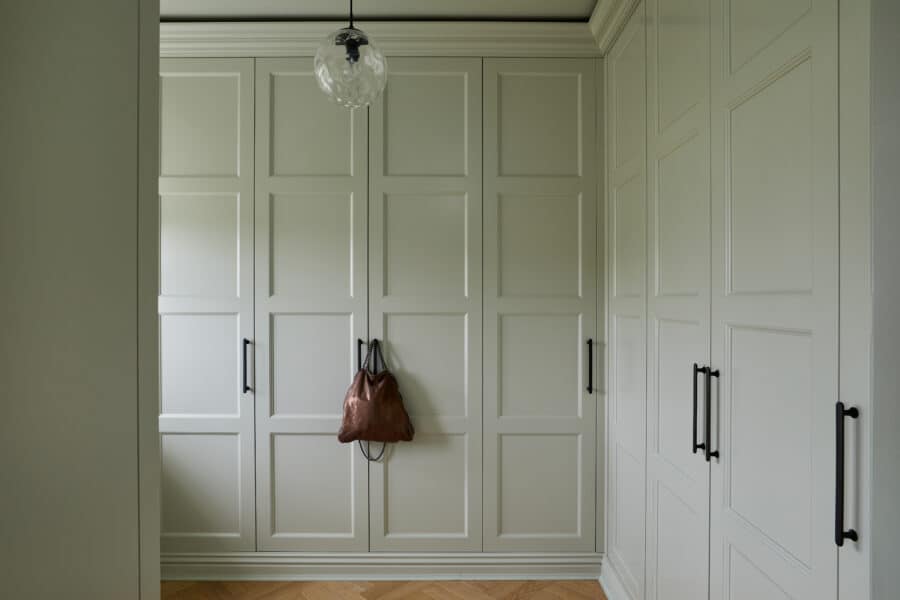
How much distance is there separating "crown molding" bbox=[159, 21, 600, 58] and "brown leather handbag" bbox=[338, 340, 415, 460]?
5.39 feet

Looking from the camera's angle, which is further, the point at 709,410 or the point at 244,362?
the point at 244,362

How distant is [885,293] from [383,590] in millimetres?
2378

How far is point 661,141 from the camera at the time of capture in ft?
6.04

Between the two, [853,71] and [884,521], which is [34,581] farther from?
[853,71]

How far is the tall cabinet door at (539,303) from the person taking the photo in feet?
8.39

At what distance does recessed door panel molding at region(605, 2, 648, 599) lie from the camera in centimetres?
205

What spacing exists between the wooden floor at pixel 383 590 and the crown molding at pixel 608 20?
8.62ft

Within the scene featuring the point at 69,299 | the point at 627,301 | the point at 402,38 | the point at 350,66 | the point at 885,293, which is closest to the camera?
the point at 69,299

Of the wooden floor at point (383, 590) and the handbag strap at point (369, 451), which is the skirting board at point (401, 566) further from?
the handbag strap at point (369, 451)

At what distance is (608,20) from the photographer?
7.57ft

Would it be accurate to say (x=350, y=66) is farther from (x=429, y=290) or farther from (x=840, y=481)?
(x=840, y=481)

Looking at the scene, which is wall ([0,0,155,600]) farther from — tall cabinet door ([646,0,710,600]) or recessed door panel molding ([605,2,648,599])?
recessed door panel molding ([605,2,648,599])

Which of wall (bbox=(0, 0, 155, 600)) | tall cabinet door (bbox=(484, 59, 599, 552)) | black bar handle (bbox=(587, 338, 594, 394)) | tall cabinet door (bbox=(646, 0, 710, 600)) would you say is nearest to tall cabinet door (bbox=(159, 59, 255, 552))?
tall cabinet door (bbox=(484, 59, 599, 552))

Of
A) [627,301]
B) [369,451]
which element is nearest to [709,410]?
[627,301]
